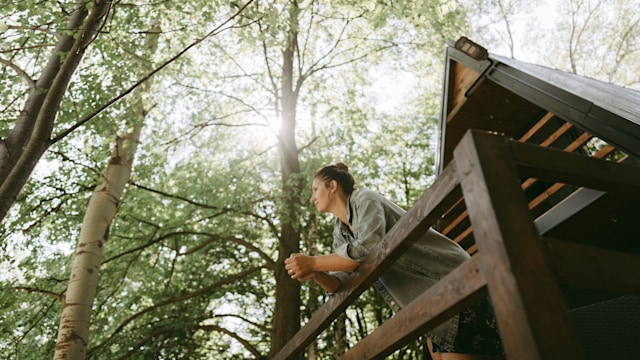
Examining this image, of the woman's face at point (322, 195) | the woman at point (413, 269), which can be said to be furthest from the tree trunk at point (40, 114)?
the woman at point (413, 269)

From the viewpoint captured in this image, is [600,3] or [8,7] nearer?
[8,7]

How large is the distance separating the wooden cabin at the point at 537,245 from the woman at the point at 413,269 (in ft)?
0.46

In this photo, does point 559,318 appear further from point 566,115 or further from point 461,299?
point 566,115

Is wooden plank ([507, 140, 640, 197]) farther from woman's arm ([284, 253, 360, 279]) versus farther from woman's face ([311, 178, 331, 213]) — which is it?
woman's face ([311, 178, 331, 213])

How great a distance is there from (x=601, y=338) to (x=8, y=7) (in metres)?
5.76

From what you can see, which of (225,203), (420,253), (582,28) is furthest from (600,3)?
(420,253)

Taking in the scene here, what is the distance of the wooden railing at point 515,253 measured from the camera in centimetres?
103

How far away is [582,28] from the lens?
58.8 ft

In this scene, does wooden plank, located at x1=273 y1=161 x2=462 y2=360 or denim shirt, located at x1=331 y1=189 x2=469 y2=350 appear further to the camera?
denim shirt, located at x1=331 y1=189 x2=469 y2=350

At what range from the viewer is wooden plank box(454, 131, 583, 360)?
998 millimetres

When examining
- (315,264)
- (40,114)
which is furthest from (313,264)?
(40,114)

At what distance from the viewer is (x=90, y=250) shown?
528 centimetres

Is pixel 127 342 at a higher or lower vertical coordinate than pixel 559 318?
higher

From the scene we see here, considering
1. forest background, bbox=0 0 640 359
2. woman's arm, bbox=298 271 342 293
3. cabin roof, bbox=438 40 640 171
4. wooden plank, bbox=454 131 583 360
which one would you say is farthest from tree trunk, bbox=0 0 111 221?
cabin roof, bbox=438 40 640 171
